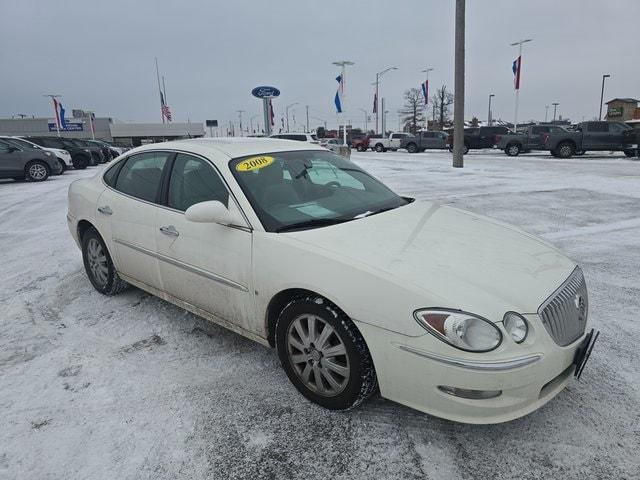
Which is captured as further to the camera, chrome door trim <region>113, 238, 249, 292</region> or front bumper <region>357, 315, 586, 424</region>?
chrome door trim <region>113, 238, 249, 292</region>

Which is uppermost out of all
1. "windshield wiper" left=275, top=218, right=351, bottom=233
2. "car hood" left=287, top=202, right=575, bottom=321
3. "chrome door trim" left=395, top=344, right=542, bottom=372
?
"windshield wiper" left=275, top=218, right=351, bottom=233

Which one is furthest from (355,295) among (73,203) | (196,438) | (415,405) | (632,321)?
(73,203)

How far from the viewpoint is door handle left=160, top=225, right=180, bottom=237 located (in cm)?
333

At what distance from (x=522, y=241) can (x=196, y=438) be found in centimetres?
233

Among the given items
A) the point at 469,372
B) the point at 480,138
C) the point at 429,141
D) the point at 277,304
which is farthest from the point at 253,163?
the point at 429,141

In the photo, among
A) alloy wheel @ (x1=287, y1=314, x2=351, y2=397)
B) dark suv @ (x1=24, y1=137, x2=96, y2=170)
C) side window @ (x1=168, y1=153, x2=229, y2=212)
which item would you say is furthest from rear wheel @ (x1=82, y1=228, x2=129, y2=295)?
dark suv @ (x1=24, y1=137, x2=96, y2=170)

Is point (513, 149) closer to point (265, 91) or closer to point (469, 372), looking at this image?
point (265, 91)

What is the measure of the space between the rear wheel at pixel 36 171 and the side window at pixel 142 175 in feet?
46.5

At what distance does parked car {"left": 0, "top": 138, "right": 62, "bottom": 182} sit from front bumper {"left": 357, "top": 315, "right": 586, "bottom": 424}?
16.8 metres

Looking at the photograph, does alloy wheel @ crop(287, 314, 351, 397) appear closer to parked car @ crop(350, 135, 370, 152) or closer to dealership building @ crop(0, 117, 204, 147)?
parked car @ crop(350, 135, 370, 152)

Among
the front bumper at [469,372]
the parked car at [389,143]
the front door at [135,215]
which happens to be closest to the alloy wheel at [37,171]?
the front door at [135,215]

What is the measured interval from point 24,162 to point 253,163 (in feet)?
50.9

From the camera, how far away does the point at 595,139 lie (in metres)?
22.8

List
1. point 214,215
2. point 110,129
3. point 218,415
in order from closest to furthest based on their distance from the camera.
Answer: point 218,415
point 214,215
point 110,129
